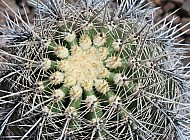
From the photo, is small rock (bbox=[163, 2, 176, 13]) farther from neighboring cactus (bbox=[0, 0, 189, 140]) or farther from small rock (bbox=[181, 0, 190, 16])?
neighboring cactus (bbox=[0, 0, 189, 140])

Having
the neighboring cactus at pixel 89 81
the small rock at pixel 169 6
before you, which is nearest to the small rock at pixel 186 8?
the small rock at pixel 169 6

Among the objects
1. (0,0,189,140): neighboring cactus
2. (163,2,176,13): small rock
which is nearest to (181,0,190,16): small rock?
(163,2,176,13): small rock

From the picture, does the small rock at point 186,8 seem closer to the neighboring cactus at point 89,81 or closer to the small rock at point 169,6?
the small rock at point 169,6

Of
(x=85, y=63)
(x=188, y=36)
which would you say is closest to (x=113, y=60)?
(x=85, y=63)

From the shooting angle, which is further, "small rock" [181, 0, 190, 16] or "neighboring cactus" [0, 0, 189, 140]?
"small rock" [181, 0, 190, 16]

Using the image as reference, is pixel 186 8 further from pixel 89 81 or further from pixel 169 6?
pixel 89 81

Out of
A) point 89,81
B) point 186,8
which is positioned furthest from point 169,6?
point 89,81

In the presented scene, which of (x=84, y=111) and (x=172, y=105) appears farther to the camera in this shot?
(x=172, y=105)

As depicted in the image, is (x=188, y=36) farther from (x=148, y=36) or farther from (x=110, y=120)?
(x=110, y=120)
